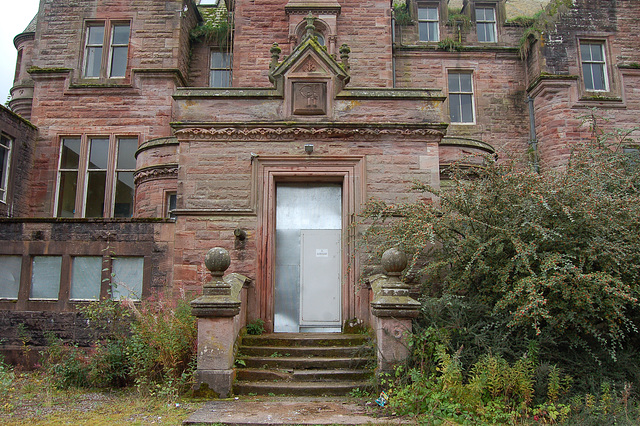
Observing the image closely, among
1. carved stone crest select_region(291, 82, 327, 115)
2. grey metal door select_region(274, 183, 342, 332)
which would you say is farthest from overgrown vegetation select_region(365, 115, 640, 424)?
carved stone crest select_region(291, 82, 327, 115)

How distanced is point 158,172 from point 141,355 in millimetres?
6161

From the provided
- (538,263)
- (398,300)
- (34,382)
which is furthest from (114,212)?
(538,263)

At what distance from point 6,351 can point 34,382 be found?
6.69 feet

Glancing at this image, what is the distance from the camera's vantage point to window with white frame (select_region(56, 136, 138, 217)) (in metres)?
15.6

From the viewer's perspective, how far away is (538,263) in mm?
7637

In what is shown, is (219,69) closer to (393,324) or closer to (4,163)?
(4,163)

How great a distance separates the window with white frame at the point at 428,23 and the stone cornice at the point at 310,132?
10054 mm

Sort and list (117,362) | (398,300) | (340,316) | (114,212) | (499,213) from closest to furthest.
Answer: (398,300)
(499,213)
(117,362)
(340,316)
(114,212)

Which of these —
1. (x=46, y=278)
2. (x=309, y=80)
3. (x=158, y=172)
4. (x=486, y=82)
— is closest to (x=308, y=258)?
(x=309, y=80)

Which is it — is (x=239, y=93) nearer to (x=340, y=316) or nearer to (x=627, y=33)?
(x=340, y=316)

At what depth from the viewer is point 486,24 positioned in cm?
1883

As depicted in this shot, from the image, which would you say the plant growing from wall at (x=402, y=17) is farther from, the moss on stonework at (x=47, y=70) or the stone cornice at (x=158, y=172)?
the moss on stonework at (x=47, y=70)

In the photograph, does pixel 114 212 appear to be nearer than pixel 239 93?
No

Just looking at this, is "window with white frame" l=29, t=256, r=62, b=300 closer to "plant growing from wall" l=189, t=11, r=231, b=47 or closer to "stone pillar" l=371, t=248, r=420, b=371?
"stone pillar" l=371, t=248, r=420, b=371
